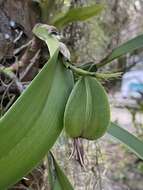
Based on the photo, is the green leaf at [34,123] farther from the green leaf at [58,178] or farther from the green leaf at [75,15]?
the green leaf at [75,15]

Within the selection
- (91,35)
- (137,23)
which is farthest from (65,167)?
(137,23)

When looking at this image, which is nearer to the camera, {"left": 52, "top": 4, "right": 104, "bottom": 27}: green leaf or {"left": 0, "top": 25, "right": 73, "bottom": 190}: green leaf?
{"left": 0, "top": 25, "right": 73, "bottom": 190}: green leaf

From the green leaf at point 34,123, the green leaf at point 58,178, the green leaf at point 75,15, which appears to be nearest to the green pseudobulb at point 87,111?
the green leaf at point 34,123

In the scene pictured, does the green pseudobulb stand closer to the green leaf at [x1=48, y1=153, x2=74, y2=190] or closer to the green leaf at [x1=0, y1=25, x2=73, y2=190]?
the green leaf at [x1=0, y1=25, x2=73, y2=190]

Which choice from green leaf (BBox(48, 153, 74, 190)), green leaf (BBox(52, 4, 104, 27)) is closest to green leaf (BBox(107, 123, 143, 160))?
green leaf (BBox(48, 153, 74, 190))

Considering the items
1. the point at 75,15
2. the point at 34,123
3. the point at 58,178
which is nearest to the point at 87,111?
the point at 34,123

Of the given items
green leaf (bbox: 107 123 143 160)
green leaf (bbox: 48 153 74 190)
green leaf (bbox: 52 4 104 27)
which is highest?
green leaf (bbox: 52 4 104 27)

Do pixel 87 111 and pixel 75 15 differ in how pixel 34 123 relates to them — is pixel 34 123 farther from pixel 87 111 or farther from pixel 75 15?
pixel 75 15

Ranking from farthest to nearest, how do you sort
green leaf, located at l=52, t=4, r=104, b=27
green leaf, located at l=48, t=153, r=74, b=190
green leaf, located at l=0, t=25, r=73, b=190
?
green leaf, located at l=52, t=4, r=104, b=27, green leaf, located at l=48, t=153, r=74, b=190, green leaf, located at l=0, t=25, r=73, b=190
